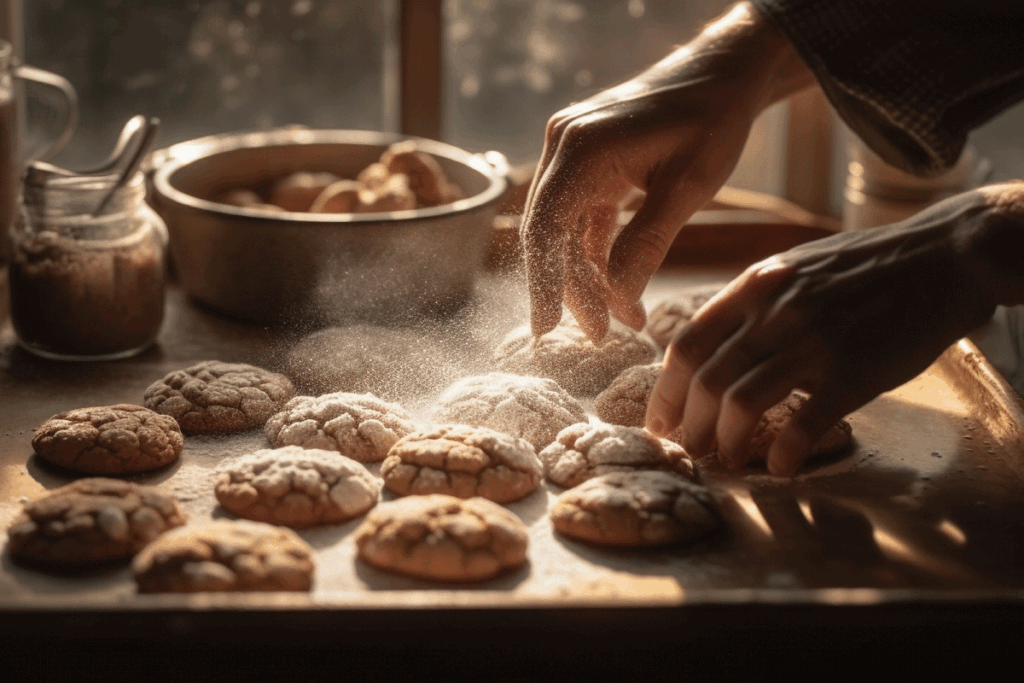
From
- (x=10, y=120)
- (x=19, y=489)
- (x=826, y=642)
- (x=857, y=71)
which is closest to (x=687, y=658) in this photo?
(x=826, y=642)

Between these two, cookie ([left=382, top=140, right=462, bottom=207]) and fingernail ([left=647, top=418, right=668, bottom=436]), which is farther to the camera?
cookie ([left=382, top=140, right=462, bottom=207])

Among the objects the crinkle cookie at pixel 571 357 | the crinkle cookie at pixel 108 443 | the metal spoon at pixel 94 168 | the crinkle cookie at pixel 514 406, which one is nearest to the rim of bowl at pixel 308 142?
the metal spoon at pixel 94 168

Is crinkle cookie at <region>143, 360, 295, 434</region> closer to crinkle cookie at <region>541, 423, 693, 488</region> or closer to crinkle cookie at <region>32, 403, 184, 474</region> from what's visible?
crinkle cookie at <region>32, 403, 184, 474</region>

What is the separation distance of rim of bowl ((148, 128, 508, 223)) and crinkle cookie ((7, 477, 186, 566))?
2.34ft

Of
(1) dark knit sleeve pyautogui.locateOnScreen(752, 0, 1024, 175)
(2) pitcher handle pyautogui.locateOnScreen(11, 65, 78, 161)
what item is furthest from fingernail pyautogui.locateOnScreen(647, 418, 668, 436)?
(2) pitcher handle pyautogui.locateOnScreen(11, 65, 78, 161)

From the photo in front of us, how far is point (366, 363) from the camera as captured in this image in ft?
5.66

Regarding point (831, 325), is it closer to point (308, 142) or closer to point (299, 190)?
point (299, 190)


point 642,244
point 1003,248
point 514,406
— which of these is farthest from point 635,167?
point 1003,248

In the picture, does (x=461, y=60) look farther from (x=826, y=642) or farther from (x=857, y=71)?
(x=826, y=642)

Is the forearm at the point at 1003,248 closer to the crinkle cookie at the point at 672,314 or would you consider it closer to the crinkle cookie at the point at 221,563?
the crinkle cookie at the point at 672,314

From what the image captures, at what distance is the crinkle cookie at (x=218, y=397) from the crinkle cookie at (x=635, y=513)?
0.51 meters

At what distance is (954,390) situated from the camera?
1737mm

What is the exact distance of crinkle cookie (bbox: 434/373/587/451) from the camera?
4.98 feet

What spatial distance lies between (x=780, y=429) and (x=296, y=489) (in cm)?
65
